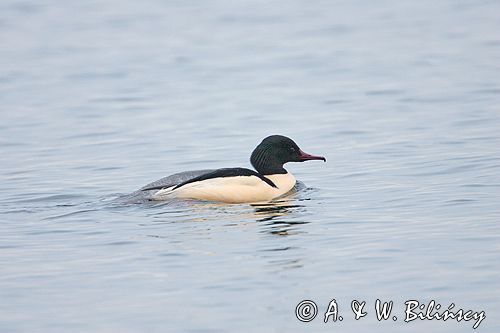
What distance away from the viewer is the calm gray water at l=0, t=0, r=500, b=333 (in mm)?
10281

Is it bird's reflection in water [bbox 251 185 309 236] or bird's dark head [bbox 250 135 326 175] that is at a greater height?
bird's dark head [bbox 250 135 326 175]

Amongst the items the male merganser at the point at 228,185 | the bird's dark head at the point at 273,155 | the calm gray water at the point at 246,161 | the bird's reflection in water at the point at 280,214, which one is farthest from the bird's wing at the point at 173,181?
the bird's reflection in water at the point at 280,214

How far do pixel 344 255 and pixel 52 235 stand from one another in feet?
10.7

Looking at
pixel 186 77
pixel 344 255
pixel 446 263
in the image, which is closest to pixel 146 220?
pixel 344 255

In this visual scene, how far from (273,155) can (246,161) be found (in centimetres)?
238

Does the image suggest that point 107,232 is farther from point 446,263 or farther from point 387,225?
point 446,263

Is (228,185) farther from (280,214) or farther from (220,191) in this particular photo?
(280,214)

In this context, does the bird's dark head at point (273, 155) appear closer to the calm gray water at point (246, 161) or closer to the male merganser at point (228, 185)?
the male merganser at point (228, 185)

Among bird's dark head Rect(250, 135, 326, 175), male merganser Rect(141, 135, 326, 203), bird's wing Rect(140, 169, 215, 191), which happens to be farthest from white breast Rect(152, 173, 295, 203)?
bird's dark head Rect(250, 135, 326, 175)

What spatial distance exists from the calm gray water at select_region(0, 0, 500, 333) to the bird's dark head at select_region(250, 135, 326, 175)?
2.18ft

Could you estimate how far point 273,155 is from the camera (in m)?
15.4

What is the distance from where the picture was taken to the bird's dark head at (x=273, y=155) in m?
15.4

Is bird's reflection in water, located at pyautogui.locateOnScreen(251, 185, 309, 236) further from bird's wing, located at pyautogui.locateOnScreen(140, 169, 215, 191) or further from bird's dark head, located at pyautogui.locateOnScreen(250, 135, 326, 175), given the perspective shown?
bird's wing, located at pyautogui.locateOnScreen(140, 169, 215, 191)

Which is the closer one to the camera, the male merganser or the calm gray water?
the calm gray water
